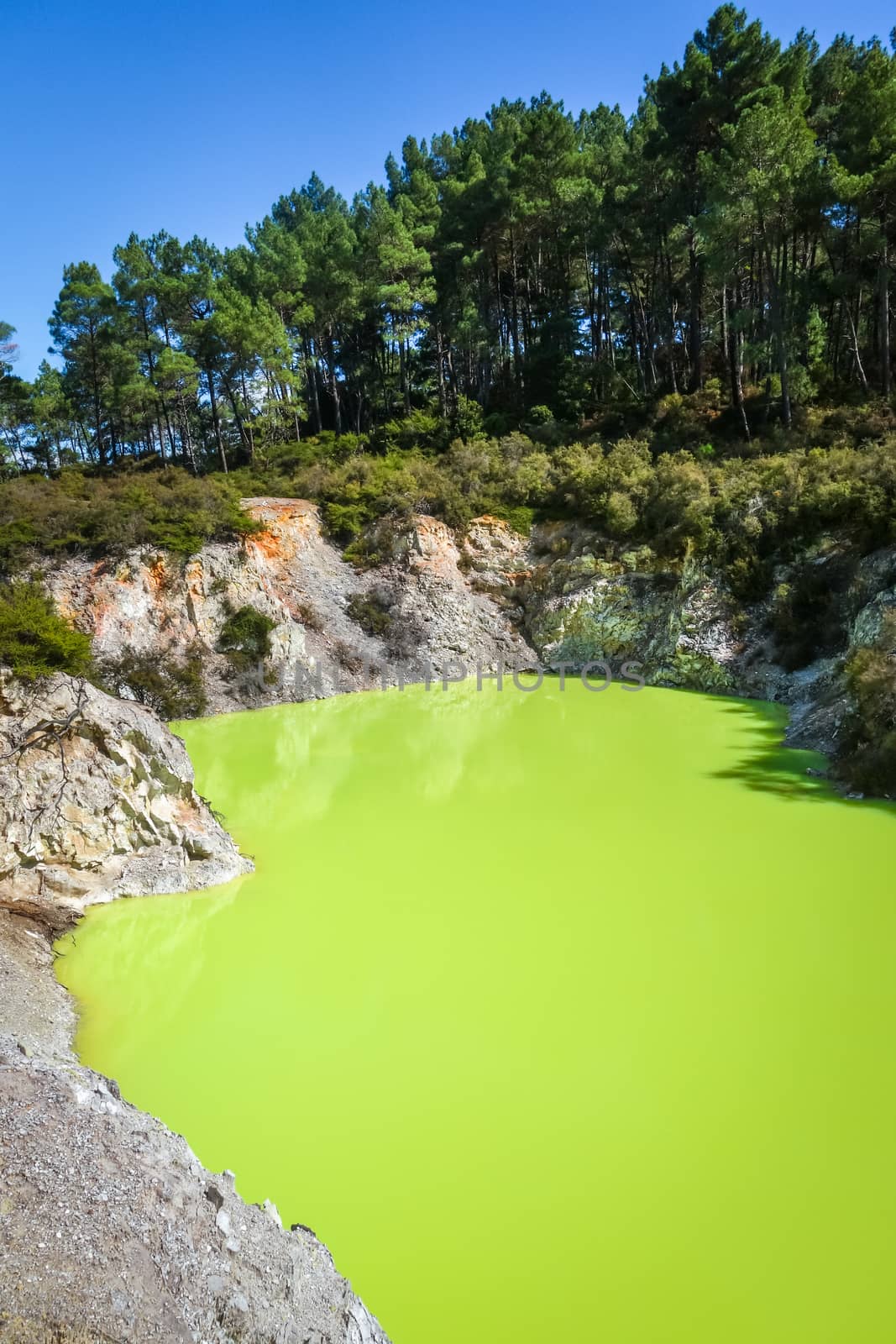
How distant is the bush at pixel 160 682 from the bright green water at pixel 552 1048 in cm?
815

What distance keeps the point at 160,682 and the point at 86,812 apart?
10.6 m

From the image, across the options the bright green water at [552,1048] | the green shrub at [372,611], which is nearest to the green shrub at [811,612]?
the bright green water at [552,1048]

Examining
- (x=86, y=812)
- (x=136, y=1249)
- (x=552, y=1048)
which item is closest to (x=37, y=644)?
(x=86, y=812)

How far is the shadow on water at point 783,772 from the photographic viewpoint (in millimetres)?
10539

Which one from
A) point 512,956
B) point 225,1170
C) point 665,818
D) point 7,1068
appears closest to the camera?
point 225,1170

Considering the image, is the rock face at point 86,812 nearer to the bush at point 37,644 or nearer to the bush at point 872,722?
the bush at point 37,644

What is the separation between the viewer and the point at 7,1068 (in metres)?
4.53

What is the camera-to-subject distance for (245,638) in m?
20.0

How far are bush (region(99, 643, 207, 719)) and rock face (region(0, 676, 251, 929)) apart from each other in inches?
357

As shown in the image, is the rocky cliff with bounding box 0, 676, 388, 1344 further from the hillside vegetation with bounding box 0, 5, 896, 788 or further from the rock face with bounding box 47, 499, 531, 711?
the rock face with bounding box 47, 499, 531, 711

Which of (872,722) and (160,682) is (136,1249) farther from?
(160,682)

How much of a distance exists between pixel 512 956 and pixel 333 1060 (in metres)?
1.96

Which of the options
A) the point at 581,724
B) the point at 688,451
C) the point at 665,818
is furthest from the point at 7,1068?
the point at 688,451

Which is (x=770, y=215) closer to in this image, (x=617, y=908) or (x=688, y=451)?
(x=688, y=451)
